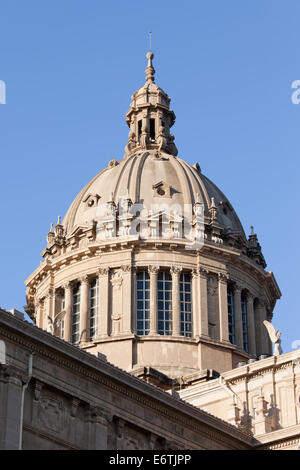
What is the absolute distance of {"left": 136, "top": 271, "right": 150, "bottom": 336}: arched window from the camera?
69062mm

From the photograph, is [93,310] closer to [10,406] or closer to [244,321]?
[244,321]

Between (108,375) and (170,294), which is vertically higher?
(170,294)

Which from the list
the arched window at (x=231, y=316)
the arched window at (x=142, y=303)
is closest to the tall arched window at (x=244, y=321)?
the arched window at (x=231, y=316)

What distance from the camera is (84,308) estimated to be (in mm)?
71312

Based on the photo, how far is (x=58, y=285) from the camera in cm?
7394

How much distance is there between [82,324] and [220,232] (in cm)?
1126

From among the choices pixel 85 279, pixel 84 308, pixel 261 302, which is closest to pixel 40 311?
pixel 84 308

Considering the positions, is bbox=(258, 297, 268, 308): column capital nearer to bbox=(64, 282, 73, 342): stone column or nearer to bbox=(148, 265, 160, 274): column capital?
bbox=(148, 265, 160, 274): column capital

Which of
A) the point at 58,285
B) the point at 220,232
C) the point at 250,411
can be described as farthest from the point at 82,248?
the point at 250,411

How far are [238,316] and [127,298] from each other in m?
7.85

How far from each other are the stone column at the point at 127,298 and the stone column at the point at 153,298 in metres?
1.33

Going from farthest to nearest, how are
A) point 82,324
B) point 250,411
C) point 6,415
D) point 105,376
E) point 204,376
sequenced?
point 82,324, point 204,376, point 250,411, point 105,376, point 6,415
